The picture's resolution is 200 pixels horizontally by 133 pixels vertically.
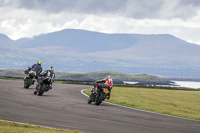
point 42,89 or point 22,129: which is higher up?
point 42,89

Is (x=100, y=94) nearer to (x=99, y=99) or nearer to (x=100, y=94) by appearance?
(x=100, y=94)

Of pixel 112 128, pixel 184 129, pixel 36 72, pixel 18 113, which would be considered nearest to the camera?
pixel 112 128

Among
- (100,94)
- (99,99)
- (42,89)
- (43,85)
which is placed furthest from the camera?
(43,85)

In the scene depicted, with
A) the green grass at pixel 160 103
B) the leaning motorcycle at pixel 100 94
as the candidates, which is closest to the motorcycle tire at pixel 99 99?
the leaning motorcycle at pixel 100 94

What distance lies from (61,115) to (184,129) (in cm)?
504

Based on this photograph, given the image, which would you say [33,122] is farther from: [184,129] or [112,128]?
[184,129]

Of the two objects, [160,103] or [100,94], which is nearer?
[100,94]

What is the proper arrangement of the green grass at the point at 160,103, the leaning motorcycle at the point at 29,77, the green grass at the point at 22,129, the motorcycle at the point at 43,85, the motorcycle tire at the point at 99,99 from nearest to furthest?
the green grass at the point at 22,129 < the motorcycle tire at the point at 99,99 < the green grass at the point at 160,103 < the motorcycle at the point at 43,85 < the leaning motorcycle at the point at 29,77

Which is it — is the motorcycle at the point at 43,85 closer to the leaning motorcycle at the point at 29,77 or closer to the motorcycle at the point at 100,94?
the motorcycle at the point at 100,94

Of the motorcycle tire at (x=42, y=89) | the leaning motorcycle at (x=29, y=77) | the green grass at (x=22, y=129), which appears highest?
the leaning motorcycle at (x=29, y=77)

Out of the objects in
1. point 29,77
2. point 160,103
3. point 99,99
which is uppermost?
point 29,77

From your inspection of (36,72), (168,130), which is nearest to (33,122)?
(168,130)

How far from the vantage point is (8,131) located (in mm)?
11906

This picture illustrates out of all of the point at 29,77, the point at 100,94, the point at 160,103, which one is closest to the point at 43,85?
the point at 100,94
